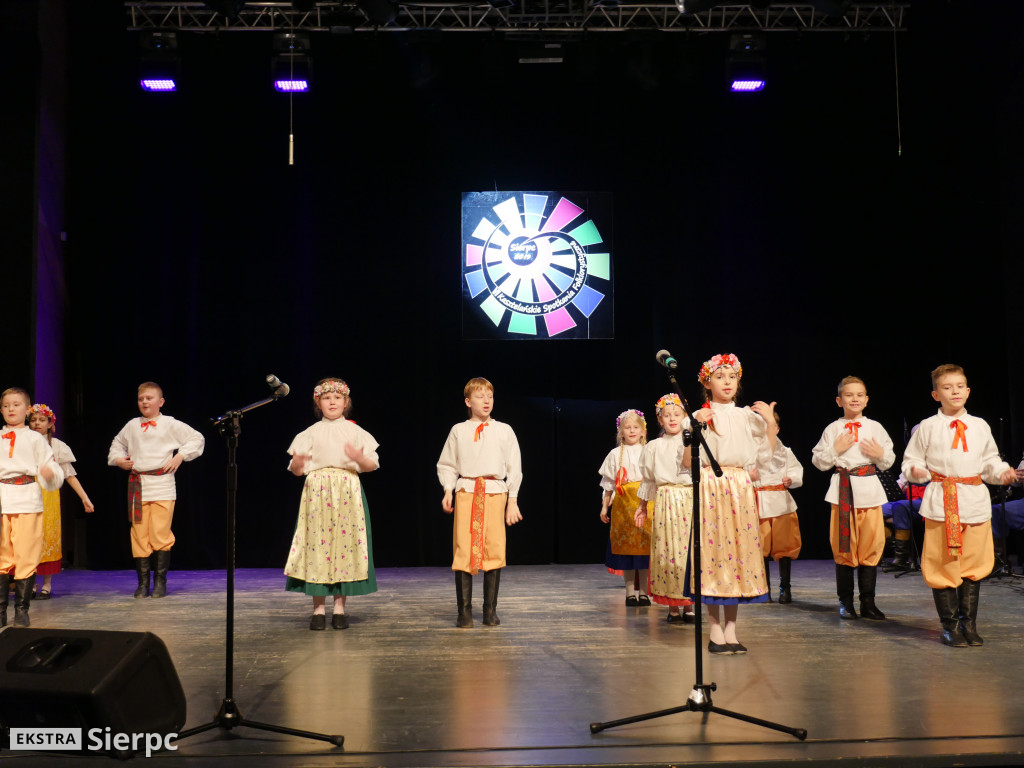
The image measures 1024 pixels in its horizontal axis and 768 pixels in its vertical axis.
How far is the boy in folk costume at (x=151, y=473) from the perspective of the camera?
6.04 meters

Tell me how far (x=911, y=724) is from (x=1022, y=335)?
5.37 meters

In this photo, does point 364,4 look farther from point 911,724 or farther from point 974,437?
point 911,724

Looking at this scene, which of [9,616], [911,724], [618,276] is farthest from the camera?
[618,276]

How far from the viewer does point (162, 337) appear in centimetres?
751

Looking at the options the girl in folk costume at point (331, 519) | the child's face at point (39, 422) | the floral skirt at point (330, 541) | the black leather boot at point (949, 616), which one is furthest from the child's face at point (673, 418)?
the child's face at point (39, 422)

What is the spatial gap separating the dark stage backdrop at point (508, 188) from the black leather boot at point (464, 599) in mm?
2631

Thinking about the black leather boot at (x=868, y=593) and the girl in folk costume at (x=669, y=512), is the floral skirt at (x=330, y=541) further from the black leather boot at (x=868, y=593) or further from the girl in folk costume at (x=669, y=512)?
the black leather boot at (x=868, y=593)

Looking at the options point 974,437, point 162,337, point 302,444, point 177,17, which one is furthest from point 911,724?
point 177,17

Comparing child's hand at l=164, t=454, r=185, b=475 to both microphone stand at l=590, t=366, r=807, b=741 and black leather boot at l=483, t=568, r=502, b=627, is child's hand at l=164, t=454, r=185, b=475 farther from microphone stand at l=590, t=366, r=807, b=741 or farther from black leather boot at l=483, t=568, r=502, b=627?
microphone stand at l=590, t=366, r=807, b=741

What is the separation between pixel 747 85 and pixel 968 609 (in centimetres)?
463

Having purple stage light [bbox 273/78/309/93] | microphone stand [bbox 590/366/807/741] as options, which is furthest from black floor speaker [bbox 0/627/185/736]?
purple stage light [bbox 273/78/309/93]

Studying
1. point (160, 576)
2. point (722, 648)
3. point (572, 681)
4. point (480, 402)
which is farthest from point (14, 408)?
point (722, 648)

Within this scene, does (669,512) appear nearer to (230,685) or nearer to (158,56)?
(230,685)

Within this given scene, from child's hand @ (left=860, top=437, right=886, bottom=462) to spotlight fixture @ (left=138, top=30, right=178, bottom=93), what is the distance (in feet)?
19.1
